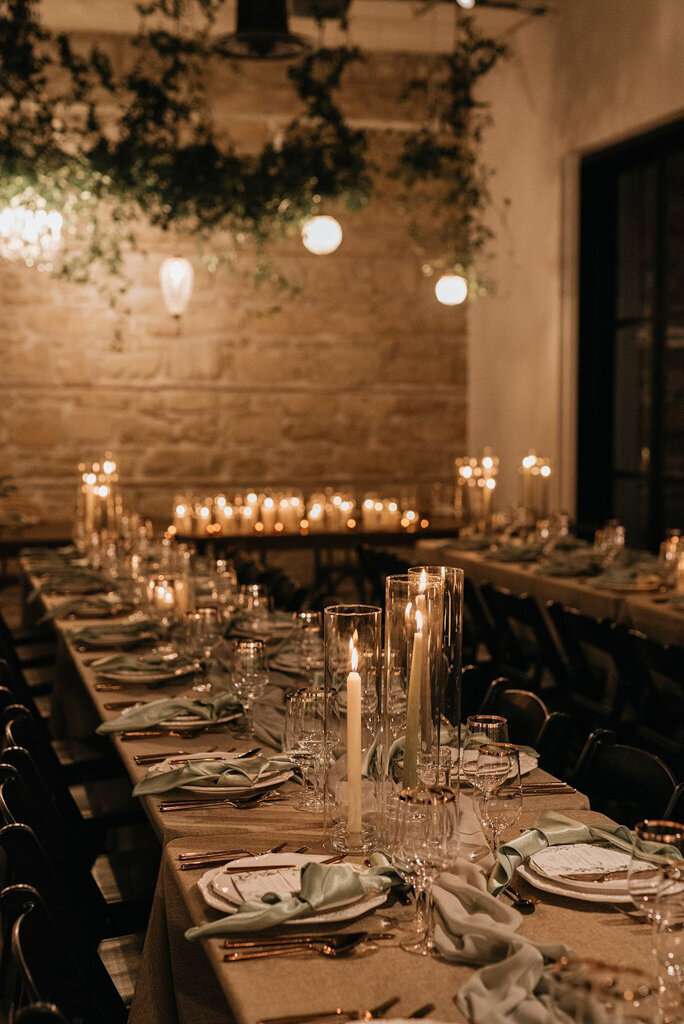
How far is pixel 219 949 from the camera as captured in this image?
1.75 meters

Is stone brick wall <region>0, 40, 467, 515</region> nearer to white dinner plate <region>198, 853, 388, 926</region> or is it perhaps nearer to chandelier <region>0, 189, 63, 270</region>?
chandelier <region>0, 189, 63, 270</region>

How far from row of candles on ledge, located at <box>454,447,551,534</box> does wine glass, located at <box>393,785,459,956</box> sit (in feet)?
20.0

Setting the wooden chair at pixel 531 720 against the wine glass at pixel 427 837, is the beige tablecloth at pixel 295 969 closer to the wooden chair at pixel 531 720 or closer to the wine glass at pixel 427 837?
the wine glass at pixel 427 837

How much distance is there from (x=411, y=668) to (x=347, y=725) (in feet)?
0.53

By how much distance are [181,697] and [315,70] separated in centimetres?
717

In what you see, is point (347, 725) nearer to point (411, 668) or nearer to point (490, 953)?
point (411, 668)

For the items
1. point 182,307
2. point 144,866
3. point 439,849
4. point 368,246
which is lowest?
point 144,866

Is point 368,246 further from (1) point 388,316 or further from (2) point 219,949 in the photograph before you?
(2) point 219,949

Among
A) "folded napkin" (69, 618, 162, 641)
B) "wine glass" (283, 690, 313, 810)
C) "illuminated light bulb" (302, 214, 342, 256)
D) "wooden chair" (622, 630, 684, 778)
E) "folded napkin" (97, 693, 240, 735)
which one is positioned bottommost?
"wooden chair" (622, 630, 684, 778)

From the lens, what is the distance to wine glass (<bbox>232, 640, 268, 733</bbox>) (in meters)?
2.93

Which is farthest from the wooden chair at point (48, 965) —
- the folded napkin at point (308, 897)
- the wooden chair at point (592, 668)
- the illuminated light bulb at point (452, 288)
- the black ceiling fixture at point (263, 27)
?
the illuminated light bulb at point (452, 288)

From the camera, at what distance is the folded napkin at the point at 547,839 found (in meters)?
1.94

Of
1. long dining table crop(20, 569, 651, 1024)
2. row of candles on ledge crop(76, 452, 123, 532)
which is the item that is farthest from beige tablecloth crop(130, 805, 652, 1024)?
row of candles on ledge crop(76, 452, 123, 532)

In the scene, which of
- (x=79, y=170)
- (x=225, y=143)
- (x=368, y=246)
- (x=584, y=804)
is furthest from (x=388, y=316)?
(x=584, y=804)
